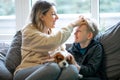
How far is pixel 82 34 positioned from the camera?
7.88 feet

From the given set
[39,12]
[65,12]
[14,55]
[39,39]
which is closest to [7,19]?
[65,12]

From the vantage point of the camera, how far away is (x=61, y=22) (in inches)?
131

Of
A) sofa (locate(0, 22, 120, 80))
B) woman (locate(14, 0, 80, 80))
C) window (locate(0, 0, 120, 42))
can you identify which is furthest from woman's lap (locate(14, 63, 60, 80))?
window (locate(0, 0, 120, 42))

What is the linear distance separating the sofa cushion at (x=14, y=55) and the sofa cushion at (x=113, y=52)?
0.82m

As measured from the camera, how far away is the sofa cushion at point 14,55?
8.15 ft

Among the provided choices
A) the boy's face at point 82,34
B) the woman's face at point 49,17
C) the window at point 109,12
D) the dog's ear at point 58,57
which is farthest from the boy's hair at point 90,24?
the window at point 109,12

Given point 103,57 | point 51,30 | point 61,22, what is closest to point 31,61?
point 51,30

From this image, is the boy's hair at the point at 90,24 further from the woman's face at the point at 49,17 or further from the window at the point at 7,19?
the window at the point at 7,19

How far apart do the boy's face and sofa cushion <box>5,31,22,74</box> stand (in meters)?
0.59

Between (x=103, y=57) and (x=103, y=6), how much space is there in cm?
103

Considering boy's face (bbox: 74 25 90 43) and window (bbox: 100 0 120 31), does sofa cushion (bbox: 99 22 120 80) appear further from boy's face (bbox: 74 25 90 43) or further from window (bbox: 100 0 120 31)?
window (bbox: 100 0 120 31)

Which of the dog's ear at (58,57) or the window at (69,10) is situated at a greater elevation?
the window at (69,10)

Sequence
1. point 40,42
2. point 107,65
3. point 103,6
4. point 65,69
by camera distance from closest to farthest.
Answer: point 65,69 → point 40,42 → point 107,65 → point 103,6

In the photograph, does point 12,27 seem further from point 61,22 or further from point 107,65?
point 107,65
